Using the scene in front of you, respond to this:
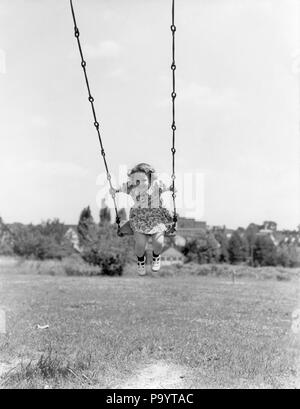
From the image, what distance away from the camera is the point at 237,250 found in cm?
5634

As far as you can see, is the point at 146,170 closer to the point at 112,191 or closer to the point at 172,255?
the point at 112,191

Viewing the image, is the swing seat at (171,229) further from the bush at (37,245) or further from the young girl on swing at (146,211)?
the bush at (37,245)

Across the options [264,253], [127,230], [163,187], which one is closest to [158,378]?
[127,230]

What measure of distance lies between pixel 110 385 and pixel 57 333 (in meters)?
4.52

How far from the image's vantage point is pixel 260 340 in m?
13.1

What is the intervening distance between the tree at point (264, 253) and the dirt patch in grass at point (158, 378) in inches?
1846

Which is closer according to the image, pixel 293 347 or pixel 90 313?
pixel 293 347

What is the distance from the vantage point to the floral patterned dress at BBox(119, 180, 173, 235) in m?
6.18

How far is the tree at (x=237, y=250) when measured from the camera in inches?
2221

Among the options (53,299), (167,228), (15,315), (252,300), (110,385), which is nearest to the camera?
(167,228)

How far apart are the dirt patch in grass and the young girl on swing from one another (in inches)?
143

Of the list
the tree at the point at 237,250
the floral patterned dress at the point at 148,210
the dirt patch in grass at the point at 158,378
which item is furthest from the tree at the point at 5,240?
the floral patterned dress at the point at 148,210
